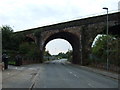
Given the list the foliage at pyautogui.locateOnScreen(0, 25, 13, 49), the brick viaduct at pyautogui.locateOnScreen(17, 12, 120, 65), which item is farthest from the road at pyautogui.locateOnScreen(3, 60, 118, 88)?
the foliage at pyautogui.locateOnScreen(0, 25, 13, 49)

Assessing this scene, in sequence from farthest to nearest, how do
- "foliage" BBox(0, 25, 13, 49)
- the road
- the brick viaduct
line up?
"foliage" BBox(0, 25, 13, 49), the brick viaduct, the road

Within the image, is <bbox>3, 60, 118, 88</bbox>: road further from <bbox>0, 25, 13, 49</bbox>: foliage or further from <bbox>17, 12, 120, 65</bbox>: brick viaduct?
<bbox>0, 25, 13, 49</bbox>: foliage

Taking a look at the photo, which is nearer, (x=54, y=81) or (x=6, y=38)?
(x=54, y=81)

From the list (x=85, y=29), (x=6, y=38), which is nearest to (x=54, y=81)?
(x=85, y=29)

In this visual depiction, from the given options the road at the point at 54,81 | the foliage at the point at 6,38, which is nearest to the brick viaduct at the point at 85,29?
the foliage at the point at 6,38

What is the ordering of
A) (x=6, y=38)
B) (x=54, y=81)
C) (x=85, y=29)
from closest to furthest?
(x=54, y=81), (x=85, y=29), (x=6, y=38)

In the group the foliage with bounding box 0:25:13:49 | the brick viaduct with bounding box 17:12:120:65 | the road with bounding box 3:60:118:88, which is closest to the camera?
the road with bounding box 3:60:118:88

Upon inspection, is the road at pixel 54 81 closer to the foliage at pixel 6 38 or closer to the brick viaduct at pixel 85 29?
the brick viaduct at pixel 85 29

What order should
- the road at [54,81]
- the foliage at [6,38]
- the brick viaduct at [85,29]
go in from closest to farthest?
the road at [54,81] < the brick viaduct at [85,29] < the foliage at [6,38]

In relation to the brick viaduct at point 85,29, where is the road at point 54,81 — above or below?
below

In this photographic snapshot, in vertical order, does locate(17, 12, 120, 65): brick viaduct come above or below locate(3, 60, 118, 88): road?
above

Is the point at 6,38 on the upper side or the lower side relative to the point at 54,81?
upper

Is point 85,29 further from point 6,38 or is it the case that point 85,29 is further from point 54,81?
point 54,81

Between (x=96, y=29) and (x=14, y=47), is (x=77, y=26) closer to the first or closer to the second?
(x=96, y=29)
